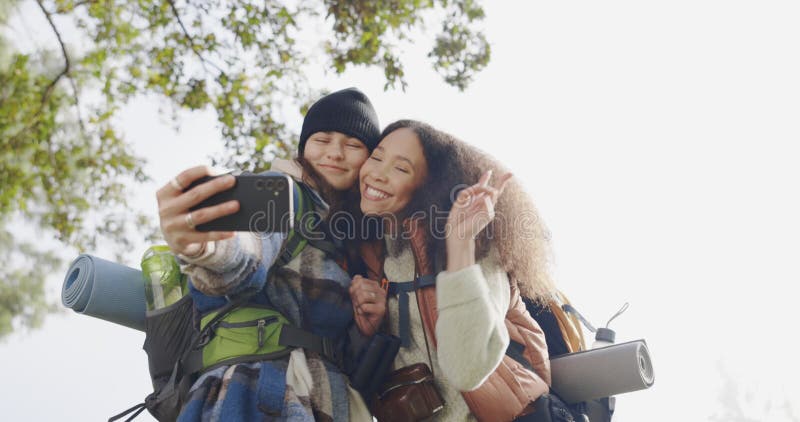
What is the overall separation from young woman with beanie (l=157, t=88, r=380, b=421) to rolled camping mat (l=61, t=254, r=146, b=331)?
352 mm

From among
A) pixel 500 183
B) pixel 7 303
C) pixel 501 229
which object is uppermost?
pixel 500 183

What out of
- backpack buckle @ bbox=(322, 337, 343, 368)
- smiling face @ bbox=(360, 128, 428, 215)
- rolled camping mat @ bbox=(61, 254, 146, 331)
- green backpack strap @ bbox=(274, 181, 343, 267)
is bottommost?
backpack buckle @ bbox=(322, 337, 343, 368)

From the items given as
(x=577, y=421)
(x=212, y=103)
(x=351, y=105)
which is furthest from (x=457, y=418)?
(x=212, y=103)

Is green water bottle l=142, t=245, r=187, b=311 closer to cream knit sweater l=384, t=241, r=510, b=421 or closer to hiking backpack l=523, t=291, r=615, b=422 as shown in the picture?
cream knit sweater l=384, t=241, r=510, b=421

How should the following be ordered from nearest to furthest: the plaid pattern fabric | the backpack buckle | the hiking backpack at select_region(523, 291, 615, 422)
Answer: the plaid pattern fabric < the backpack buckle < the hiking backpack at select_region(523, 291, 615, 422)

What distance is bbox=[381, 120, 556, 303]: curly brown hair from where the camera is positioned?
8.55ft

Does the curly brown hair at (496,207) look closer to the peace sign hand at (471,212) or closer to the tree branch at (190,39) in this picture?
the peace sign hand at (471,212)

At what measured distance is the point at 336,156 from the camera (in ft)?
8.98

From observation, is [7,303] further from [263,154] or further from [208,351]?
[208,351]

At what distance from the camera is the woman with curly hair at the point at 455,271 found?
7.21ft

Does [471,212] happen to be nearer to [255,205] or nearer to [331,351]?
[331,351]

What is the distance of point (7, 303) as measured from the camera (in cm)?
1131

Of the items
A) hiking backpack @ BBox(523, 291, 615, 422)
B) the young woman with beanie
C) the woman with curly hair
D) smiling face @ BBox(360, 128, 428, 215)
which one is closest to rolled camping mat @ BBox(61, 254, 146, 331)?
the young woman with beanie

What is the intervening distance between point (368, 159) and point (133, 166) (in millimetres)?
6650
